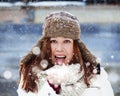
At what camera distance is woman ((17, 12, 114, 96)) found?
211 cm

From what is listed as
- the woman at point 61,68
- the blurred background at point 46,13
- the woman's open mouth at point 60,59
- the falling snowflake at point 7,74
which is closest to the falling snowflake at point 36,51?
the woman at point 61,68

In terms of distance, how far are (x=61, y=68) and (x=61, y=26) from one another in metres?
0.22

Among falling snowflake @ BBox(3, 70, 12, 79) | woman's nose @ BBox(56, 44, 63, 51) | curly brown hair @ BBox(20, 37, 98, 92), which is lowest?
falling snowflake @ BBox(3, 70, 12, 79)

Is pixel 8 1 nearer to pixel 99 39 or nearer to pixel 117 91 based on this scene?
pixel 99 39

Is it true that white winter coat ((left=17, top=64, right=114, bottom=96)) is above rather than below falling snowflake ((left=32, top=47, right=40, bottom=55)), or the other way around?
below

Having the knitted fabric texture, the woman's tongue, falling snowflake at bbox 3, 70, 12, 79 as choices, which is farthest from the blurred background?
the woman's tongue

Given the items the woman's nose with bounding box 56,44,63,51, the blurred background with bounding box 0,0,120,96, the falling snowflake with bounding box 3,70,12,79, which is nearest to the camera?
the woman's nose with bounding box 56,44,63,51

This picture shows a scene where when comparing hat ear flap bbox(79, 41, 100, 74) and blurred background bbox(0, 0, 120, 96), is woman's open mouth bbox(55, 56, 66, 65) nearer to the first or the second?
hat ear flap bbox(79, 41, 100, 74)

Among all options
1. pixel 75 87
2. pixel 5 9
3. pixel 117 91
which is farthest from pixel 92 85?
pixel 5 9

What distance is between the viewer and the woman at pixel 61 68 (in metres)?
2.11

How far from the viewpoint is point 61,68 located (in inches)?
82.7

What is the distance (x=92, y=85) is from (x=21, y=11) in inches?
244

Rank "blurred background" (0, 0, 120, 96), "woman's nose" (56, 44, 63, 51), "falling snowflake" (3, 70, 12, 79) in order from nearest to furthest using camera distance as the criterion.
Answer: "woman's nose" (56, 44, 63, 51), "falling snowflake" (3, 70, 12, 79), "blurred background" (0, 0, 120, 96)

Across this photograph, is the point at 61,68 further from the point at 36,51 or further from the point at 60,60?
the point at 36,51
